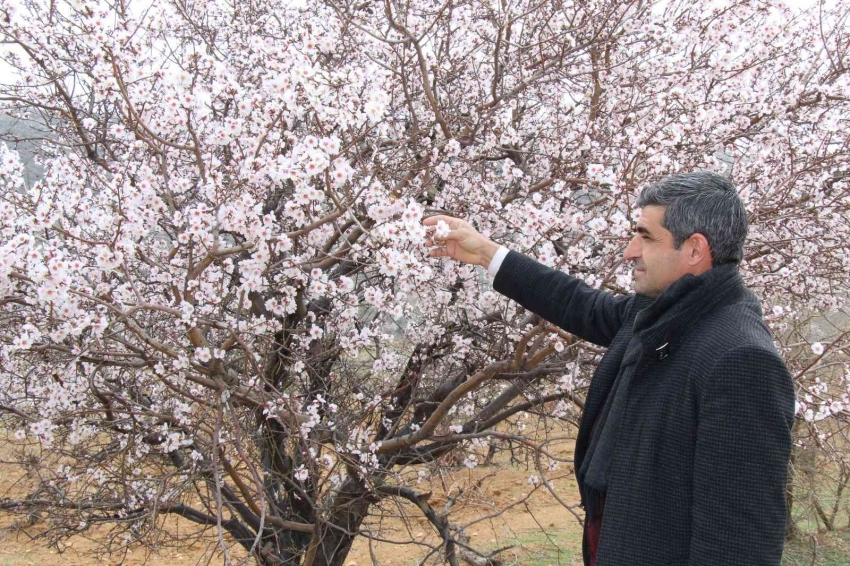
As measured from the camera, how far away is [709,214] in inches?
60.0

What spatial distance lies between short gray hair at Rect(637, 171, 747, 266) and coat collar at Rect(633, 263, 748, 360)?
5cm

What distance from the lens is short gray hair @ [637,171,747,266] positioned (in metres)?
1.52

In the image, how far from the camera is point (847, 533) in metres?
7.54

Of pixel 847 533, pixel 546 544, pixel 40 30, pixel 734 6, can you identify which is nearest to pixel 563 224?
pixel 734 6

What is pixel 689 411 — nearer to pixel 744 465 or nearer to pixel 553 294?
pixel 744 465

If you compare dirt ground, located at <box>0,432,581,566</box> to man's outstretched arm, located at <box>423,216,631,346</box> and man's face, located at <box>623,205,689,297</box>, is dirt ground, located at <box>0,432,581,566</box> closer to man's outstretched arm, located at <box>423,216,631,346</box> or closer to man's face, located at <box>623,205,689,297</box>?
man's outstretched arm, located at <box>423,216,631,346</box>

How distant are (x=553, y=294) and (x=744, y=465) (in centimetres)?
95

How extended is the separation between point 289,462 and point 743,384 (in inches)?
150

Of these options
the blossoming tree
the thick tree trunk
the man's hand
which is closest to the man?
the man's hand

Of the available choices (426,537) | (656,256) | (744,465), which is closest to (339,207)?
(656,256)

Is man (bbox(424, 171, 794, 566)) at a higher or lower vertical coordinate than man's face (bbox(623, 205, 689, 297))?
lower

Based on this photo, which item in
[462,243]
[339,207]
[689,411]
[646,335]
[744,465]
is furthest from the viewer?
[339,207]

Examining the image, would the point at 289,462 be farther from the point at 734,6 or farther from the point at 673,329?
the point at 734,6

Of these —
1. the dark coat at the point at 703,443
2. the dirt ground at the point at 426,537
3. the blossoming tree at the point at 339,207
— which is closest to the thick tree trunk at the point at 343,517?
the blossoming tree at the point at 339,207
